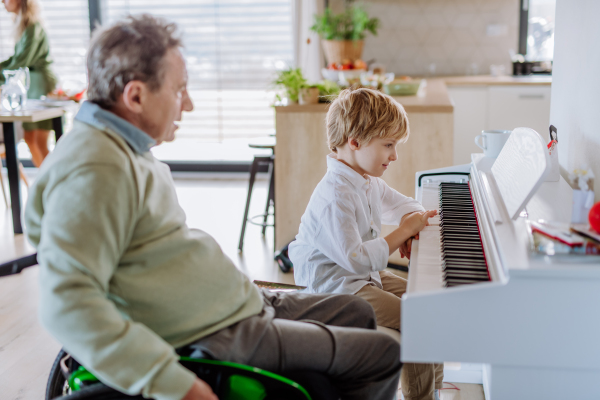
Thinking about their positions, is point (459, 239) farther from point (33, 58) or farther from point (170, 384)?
point (33, 58)

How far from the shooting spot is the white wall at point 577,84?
5.11 feet

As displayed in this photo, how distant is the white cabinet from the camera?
14.8ft

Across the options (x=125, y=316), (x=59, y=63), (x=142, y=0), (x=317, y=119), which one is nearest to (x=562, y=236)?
(x=125, y=316)

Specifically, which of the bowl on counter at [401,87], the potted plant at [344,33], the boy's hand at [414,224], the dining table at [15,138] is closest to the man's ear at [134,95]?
the boy's hand at [414,224]

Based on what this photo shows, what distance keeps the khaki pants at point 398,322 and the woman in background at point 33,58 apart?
11.0 feet

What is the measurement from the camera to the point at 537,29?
513 cm

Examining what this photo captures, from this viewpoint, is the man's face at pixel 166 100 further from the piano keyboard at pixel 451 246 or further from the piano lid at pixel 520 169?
the piano lid at pixel 520 169

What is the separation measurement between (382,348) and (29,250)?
288cm

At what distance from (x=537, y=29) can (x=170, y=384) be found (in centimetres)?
508

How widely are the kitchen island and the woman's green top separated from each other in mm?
2114

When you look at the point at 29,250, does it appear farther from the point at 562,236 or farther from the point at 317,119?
the point at 562,236

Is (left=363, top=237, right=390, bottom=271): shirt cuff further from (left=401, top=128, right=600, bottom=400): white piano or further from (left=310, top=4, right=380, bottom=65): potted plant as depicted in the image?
(left=310, top=4, right=380, bottom=65): potted plant

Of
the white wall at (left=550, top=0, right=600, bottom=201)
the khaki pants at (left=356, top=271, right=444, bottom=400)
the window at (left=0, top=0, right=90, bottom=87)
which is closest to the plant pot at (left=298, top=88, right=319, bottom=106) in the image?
the white wall at (left=550, top=0, right=600, bottom=201)

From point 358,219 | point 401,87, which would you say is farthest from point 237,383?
point 401,87
